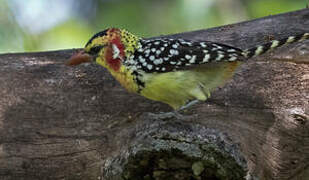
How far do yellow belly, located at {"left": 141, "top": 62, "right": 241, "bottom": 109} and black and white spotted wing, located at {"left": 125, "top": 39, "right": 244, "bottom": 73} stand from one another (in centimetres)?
7

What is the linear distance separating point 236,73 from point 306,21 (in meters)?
0.97

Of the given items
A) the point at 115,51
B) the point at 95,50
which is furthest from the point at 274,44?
the point at 95,50

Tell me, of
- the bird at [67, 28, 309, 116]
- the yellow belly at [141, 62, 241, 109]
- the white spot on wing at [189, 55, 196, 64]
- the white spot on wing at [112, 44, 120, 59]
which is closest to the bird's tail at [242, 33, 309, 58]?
the bird at [67, 28, 309, 116]

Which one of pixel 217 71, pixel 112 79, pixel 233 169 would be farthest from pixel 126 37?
pixel 233 169

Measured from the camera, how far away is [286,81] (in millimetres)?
3916

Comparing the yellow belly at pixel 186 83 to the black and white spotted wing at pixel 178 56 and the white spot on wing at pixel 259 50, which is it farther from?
the white spot on wing at pixel 259 50

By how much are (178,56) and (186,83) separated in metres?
0.24

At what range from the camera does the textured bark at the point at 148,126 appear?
2.99m

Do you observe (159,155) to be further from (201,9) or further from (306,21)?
(201,9)

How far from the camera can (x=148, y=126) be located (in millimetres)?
3240

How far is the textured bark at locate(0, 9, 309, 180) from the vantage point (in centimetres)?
299

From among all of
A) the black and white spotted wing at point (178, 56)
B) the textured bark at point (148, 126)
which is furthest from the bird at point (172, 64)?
the textured bark at point (148, 126)

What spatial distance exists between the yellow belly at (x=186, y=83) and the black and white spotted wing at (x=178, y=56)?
0.07 metres

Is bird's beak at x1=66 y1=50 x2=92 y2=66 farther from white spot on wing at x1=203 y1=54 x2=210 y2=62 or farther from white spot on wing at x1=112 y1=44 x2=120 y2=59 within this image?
white spot on wing at x1=203 y1=54 x2=210 y2=62
